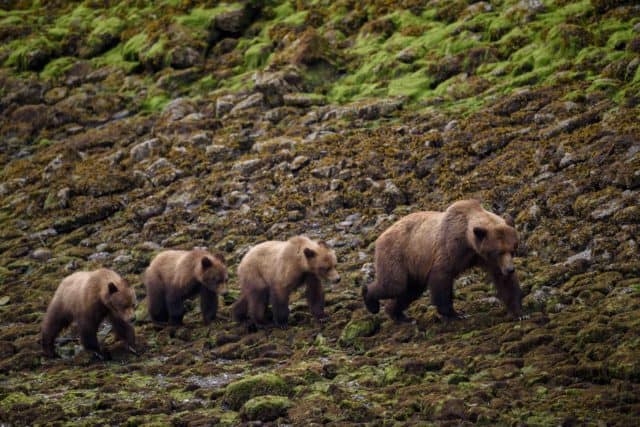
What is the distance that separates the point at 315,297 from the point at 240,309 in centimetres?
170

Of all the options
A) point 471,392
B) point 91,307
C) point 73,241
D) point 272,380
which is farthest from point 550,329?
point 73,241

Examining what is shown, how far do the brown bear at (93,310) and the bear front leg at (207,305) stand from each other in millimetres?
1894

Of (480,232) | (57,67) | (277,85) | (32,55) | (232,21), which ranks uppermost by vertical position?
(232,21)

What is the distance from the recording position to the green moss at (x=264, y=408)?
10156 mm

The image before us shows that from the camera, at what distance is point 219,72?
3067 centimetres

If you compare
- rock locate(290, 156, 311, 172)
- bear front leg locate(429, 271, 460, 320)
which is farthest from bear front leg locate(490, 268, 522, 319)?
rock locate(290, 156, 311, 172)

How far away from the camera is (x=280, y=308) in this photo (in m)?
15.2

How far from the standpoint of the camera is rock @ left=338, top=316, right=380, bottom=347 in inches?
529

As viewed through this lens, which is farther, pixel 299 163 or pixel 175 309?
pixel 299 163

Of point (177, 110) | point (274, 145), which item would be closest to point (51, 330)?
point (274, 145)

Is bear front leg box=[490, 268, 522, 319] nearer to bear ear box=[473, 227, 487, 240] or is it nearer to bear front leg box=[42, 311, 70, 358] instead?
bear ear box=[473, 227, 487, 240]

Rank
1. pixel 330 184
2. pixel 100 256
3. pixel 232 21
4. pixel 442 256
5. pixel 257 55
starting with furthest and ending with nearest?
pixel 232 21
pixel 257 55
pixel 330 184
pixel 100 256
pixel 442 256

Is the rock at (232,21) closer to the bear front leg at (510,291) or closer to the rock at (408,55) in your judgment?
the rock at (408,55)

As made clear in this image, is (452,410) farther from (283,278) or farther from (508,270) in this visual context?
(283,278)
